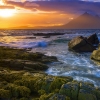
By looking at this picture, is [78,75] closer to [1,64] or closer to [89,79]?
[89,79]

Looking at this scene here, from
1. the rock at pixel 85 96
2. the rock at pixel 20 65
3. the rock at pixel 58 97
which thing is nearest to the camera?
the rock at pixel 58 97

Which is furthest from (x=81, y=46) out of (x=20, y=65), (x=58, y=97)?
(x=58, y=97)

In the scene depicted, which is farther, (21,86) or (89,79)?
(89,79)

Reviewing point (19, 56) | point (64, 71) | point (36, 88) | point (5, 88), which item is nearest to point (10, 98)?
point (5, 88)

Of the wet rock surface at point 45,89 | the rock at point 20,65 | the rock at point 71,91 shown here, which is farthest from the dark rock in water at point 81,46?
the rock at point 71,91

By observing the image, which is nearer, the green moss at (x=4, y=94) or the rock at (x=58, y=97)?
the rock at (x=58, y=97)

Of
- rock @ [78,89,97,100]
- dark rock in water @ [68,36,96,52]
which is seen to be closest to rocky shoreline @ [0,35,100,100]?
rock @ [78,89,97,100]

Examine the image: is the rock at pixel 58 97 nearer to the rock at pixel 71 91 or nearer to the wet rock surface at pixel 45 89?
the wet rock surface at pixel 45 89

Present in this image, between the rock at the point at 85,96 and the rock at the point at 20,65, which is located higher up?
the rock at the point at 85,96

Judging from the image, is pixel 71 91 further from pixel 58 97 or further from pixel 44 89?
pixel 44 89

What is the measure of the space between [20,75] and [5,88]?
192 cm

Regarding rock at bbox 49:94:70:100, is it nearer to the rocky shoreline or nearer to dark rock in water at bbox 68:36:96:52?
the rocky shoreline

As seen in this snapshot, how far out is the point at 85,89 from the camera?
307 inches

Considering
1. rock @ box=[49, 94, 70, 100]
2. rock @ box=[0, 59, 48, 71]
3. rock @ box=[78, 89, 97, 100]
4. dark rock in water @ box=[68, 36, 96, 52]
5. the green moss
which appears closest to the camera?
rock @ box=[49, 94, 70, 100]
